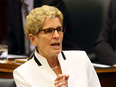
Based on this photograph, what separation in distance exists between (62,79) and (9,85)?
1.70 ft

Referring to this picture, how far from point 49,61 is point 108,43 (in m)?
1.30

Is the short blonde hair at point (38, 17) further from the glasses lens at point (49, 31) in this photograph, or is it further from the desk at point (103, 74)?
the desk at point (103, 74)

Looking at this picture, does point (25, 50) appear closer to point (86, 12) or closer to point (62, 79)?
point (86, 12)

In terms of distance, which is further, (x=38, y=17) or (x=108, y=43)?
(x=108, y=43)

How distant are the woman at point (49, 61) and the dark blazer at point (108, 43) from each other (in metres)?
1.03

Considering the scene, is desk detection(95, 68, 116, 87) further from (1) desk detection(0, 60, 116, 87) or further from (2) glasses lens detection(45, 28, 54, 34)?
(2) glasses lens detection(45, 28, 54, 34)

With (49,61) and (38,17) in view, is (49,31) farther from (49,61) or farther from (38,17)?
(49,61)

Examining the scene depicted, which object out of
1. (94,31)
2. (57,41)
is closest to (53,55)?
(57,41)

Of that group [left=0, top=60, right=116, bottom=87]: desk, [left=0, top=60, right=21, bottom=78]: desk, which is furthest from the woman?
[left=0, top=60, right=21, bottom=78]: desk

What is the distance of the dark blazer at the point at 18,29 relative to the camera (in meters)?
3.19

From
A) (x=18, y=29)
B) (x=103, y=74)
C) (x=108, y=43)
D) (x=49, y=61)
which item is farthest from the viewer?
(x=18, y=29)

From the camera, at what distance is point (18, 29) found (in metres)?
3.29

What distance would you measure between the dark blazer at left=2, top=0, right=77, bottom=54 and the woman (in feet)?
4.74

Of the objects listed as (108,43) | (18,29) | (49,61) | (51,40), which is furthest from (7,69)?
(108,43)
